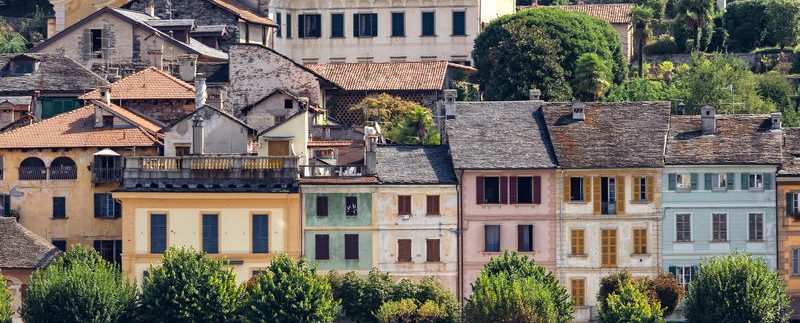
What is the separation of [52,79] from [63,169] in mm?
13222

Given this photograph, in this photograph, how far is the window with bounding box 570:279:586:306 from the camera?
366 feet

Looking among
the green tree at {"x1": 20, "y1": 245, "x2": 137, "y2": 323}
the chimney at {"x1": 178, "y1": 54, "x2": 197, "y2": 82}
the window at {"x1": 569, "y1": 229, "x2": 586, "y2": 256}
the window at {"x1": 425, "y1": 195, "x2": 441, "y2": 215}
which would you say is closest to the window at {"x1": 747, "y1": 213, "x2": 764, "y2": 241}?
the window at {"x1": 569, "y1": 229, "x2": 586, "y2": 256}

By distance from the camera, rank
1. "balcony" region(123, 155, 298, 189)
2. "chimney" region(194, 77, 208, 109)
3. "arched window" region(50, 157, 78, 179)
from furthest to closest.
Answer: "chimney" region(194, 77, 208, 109)
"arched window" region(50, 157, 78, 179)
"balcony" region(123, 155, 298, 189)

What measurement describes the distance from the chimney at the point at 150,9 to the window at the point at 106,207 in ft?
94.3

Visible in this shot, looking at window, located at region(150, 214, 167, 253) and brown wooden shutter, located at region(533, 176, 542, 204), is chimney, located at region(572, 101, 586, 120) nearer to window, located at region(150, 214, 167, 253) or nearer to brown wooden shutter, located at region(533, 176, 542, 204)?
brown wooden shutter, located at region(533, 176, 542, 204)

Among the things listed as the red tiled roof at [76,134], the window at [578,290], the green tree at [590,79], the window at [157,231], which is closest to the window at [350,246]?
the window at [157,231]

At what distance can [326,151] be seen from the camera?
11762 cm

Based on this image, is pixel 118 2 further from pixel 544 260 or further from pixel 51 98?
pixel 544 260

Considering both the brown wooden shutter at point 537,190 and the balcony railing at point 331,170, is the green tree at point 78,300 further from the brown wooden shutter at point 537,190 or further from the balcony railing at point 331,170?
the brown wooden shutter at point 537,190

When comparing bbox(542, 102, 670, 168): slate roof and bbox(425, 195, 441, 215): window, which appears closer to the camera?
bbox(425, 195, 441, 215): window

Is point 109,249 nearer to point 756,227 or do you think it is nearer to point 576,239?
point 576,239

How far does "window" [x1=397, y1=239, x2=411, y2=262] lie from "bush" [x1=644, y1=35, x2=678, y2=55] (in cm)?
5060

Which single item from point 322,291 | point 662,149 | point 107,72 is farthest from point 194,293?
point 107,72

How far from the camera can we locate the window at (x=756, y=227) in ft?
368
